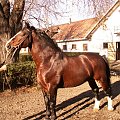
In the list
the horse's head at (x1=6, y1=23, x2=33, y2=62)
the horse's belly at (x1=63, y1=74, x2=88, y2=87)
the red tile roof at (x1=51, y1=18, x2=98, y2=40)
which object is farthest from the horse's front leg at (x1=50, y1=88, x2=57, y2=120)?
the red tile roof at (x1=51, y1=18, x2=98, y2=40)

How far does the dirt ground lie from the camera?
22.4 ft

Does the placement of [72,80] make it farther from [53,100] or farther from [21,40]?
[21,40]

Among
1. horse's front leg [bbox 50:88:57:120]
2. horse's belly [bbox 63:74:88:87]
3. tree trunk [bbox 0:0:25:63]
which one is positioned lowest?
horse's front leg [bbox 50:88:57:120]

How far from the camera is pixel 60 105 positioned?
807 centimetres

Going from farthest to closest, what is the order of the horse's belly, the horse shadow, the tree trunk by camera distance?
the tree trunk → the horse shadow → the horse's belly

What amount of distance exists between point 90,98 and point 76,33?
2563 cm

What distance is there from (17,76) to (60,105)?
2920mm

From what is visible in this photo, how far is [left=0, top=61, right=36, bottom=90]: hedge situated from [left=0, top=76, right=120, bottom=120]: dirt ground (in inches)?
10.9

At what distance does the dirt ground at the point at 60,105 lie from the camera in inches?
269

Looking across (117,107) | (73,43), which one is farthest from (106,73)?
(73,43)

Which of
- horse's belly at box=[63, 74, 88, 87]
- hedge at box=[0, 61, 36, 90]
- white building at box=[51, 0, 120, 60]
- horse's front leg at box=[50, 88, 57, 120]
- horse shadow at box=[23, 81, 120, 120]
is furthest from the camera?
white building at box=[51, 0, 120, 60]

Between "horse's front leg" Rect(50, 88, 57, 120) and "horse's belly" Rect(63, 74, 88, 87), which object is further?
"horse's belly" Rect(63, 74, 88, 87)

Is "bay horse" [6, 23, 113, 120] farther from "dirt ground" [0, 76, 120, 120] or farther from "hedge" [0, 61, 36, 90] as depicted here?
"hedge" [0, 61, 36, 90]

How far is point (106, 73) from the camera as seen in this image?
7.27 meters
